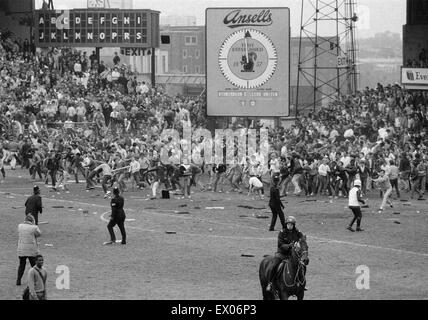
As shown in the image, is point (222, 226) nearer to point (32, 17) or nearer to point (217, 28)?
point (217, 28)

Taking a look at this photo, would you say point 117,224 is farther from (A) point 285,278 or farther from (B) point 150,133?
(B) point 150,133

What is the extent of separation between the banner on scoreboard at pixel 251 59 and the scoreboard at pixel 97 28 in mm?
17076

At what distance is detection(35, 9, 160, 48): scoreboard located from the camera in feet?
211

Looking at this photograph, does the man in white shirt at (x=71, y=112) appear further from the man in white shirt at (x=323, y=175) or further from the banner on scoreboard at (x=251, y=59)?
the man in white shirt at (x=323, y=175)

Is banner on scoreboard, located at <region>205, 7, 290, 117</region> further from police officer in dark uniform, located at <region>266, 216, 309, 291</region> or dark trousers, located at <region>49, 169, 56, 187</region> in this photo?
police officer in dark uniform, located at <region>266, 216, 309, 291</region>

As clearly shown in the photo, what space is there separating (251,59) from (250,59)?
4 cm

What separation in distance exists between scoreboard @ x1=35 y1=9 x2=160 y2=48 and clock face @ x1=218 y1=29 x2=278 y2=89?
17355 millimetres

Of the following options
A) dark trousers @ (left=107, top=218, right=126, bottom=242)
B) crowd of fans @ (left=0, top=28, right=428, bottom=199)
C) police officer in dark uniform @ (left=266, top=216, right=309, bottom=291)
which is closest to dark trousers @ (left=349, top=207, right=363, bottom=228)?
dark trousers @ (left=107, top=218, right=126, bottom=242)

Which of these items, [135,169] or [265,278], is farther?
[135,169]

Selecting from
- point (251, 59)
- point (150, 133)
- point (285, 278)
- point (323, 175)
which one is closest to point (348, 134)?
point (251, 59)

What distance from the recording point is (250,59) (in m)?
47.4

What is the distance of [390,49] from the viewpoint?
86812 mm
